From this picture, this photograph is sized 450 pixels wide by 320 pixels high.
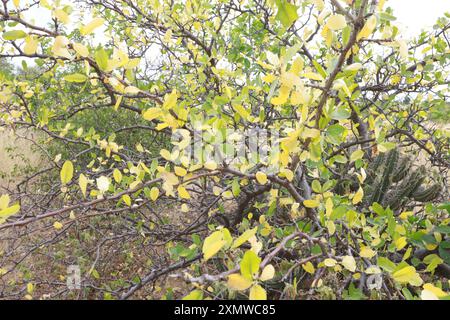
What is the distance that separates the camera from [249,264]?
604mm

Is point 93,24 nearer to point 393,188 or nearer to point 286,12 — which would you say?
point 286,12

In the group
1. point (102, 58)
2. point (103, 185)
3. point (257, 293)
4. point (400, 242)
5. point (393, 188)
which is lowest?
point (257, 293)

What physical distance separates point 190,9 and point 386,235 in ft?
5.72

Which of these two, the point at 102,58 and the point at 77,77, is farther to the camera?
the point at 77,77

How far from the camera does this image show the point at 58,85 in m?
3.07

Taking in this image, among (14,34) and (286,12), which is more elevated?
(14,34)

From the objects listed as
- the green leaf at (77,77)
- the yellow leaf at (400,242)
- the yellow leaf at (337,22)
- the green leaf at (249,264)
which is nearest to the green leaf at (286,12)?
the yellow leaf at (337,22)

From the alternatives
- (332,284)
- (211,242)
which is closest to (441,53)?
(332,284)

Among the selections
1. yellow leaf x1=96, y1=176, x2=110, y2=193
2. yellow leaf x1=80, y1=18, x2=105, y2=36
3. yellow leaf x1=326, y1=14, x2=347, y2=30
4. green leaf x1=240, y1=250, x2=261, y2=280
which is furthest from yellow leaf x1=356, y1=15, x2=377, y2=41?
yellow leaf x1=96, y1=176, x2=110, y2=193

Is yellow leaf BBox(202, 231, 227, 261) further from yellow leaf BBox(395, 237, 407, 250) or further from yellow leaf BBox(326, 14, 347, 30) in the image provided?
yellow leaf BBox(395, 237, 407, 250)

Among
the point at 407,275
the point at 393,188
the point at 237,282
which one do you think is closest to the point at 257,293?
the point at 237,282

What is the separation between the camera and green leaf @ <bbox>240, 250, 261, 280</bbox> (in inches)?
23.6

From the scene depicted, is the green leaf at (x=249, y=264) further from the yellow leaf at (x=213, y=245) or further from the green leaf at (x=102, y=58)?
the green leaf at (x=102, y=58)

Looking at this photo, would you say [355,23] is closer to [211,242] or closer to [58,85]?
[211,242]
